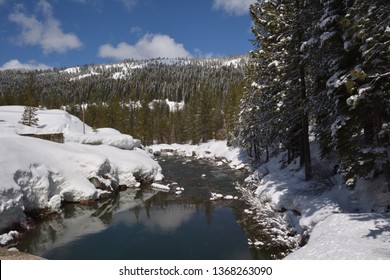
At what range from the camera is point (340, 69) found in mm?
12266

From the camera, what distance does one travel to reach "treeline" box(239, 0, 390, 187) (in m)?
9.34

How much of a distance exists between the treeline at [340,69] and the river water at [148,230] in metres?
5.72

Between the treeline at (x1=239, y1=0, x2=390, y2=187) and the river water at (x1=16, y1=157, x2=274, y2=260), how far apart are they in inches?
225

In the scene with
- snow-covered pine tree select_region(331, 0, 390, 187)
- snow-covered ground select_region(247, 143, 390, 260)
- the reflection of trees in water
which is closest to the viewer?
snow-covered ground select_region(247, 143, 390, 260)

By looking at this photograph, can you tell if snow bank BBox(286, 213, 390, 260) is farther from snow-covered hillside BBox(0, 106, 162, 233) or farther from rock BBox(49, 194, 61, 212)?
rock BBox(49, 194, 61, 212)

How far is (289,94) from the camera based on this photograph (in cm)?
1820

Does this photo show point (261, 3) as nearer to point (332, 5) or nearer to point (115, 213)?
point (332, 5)

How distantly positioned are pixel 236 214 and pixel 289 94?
312 inches

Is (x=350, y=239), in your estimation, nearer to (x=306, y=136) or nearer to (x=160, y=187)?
(x=306, y=136)

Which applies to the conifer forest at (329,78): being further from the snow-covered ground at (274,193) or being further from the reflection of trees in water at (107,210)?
the reflection of trees in water at (107,210)

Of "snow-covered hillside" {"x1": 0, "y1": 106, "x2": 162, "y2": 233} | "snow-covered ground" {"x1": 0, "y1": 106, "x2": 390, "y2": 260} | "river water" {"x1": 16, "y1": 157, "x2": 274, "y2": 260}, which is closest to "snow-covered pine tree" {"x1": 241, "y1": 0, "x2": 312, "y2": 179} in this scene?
"snow-covered ground" {"x1": 0, "y1": 106, "x2": 390, "y2": 260}

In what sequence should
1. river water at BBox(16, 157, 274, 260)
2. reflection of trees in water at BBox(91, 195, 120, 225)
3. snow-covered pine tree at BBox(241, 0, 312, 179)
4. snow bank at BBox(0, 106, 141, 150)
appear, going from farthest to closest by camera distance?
snow bank at BBox(0, 106, 141, 150), reflection of trees in water at BBox(91, 195, 120, 225), snow-covered pine tree at BBox(241, 0, 312, 179), river water at BBox(16, 157, 274, 260)

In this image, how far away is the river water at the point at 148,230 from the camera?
13.8 m

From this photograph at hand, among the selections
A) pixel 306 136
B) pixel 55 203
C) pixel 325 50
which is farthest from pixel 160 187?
pixel 325 50
